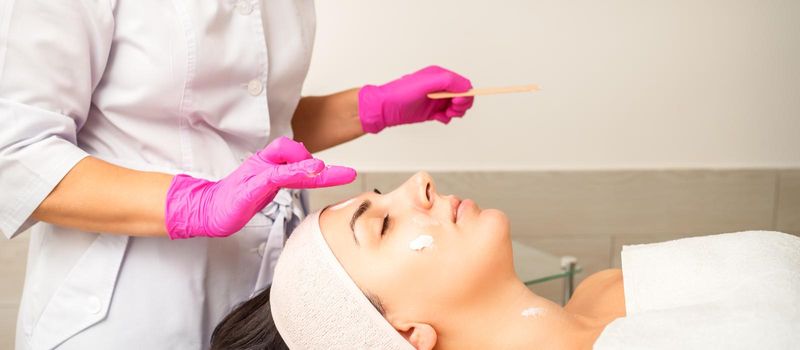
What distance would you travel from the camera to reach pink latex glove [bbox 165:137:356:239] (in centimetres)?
111

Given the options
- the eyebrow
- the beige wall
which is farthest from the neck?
the beige wall

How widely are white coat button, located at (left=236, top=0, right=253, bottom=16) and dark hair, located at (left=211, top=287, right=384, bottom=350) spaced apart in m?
0.49

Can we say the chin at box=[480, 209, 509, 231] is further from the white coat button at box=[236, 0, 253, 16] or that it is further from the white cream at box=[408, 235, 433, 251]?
the white coat button at box=[236, 0, 253, 16]

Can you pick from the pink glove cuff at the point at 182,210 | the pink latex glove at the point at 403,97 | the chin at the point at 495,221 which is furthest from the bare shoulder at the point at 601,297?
the pink glove cuff at the point at 182,210

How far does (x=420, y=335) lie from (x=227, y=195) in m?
0.38

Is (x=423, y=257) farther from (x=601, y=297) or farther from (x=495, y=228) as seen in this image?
(x=601, y=297)

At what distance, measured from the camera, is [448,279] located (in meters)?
1.24

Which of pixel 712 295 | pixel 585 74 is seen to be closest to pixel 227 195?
pixel 712 295

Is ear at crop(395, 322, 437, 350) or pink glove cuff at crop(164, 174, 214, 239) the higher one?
pink glove cuff at crop(164, 174, 214, 239)

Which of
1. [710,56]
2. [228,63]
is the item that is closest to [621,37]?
→ [710,56]

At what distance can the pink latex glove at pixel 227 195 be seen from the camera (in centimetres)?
111

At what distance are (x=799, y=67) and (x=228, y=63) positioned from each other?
1971 mm

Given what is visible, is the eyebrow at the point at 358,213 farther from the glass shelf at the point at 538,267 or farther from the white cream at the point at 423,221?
the glass shelf at the point at 538,267

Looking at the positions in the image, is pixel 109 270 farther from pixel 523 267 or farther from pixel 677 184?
pixel 677 184
